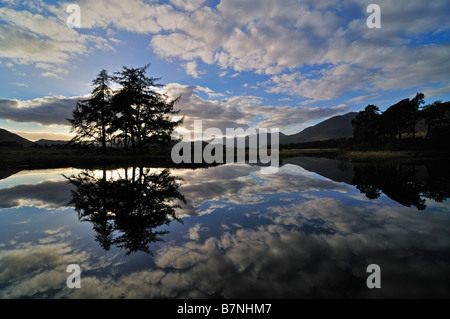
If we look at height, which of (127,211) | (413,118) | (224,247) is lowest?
(224,247)

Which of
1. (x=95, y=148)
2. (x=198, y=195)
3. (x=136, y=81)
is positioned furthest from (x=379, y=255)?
(x=95, y=148)

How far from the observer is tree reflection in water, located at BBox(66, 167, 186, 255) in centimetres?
447

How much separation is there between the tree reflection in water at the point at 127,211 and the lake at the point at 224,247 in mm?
43

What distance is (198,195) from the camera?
8.74 meters

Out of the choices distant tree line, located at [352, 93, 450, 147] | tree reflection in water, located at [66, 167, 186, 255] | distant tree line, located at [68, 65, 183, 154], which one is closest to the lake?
tree reflection in water, located at [66, 167, 186, 255]

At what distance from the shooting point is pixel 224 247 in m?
4.07

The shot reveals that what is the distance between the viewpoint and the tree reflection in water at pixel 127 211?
447cm

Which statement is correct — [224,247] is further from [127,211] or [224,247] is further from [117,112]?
[117,112]

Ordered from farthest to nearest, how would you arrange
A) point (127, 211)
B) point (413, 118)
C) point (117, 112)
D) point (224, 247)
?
point (413, 118) → point (117, 112) → point (127, 211) → point (224, 247)

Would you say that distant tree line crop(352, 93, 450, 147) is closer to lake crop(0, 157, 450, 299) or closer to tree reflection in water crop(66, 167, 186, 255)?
lake crop(0, 157, 450, 299)

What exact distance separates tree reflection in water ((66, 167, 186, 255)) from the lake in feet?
0.14

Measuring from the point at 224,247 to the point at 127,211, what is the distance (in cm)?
398

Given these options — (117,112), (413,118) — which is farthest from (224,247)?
(413,118)
